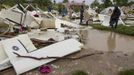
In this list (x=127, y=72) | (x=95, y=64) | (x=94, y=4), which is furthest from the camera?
(x=94, y=4)

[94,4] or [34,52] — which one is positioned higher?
[34,52]

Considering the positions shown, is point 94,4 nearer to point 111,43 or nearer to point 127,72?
point 111,43

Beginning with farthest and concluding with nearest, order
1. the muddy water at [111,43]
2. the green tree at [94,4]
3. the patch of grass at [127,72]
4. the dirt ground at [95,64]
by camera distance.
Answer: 1. the green tree at [94,4]
2. the muddy water at [111,43]
3. the dirt ground at [95,64]
4. the patch of grass at [127,72]

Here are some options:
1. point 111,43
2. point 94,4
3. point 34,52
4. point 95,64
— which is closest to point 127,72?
point 95,64

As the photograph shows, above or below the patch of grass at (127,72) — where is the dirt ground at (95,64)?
above

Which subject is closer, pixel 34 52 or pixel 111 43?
pixel 34 52

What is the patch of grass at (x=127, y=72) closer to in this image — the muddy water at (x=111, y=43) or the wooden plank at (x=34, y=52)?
the wooden plank at (x=34, y=52)

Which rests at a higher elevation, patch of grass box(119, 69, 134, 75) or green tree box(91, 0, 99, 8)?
patch of grass box(119, 69, 134, 75)

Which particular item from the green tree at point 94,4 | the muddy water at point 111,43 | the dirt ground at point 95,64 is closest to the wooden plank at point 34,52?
the dirt ground at point 95,64


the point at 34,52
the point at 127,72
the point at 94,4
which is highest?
the point at 34,52

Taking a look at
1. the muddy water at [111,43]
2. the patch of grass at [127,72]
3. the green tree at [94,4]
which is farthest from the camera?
the green tree at [94,4]

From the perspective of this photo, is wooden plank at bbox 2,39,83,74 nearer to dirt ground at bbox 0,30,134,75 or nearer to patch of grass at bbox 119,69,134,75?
dirt ground at bbox 0,30,134,75

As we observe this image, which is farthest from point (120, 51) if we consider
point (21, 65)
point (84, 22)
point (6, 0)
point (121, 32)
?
point (6, 0)

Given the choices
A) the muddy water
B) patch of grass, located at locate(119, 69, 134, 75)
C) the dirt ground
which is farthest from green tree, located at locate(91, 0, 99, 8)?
patch of grass, located at locate(119, 69, 134, 75)
